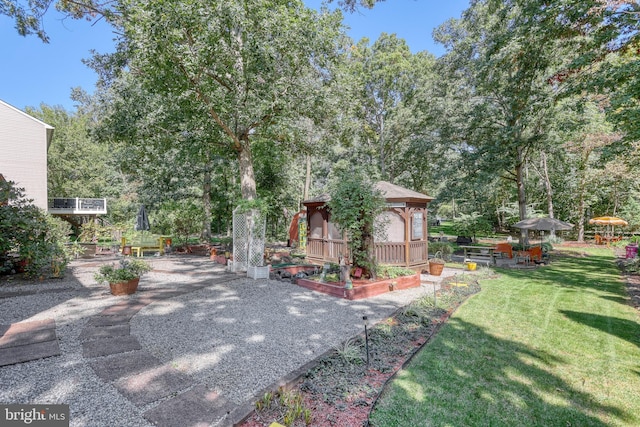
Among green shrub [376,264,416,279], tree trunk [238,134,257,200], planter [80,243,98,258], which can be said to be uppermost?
tree trunk [238,134,257,200]

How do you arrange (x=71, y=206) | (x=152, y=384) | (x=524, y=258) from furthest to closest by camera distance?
(x=71, y=206), (x=524, y=258), (x=152, y=384)

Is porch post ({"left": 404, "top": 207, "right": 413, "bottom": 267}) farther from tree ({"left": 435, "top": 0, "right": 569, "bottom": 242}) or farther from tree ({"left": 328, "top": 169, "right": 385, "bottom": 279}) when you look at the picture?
tree ({"left": 435, "top": 0, "right": 569, "bottom": 242})

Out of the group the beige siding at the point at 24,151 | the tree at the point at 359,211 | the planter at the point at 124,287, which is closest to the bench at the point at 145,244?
the beige siding at the point at 24,151

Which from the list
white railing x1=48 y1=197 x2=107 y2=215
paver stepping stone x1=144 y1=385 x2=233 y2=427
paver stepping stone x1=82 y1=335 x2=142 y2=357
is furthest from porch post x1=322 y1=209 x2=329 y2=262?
white railing x1=48 y1=197 x2=107 y2=215

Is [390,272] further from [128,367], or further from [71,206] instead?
[71,206]

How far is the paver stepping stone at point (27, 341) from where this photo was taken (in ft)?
11.8

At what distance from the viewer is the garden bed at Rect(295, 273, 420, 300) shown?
7.04 m

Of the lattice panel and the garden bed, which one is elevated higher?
the lattice panel

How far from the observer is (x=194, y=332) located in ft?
15.3

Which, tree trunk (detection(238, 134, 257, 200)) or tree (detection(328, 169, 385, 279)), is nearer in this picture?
tree (detection(328, 169, 385, 279))

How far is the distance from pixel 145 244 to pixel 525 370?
48.7ft

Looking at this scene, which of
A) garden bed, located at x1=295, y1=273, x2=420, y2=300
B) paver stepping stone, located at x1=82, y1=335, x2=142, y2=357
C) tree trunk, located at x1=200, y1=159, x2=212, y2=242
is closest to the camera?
paver stepping stone, located at x1=82, y1=335, x2=142, y2=357

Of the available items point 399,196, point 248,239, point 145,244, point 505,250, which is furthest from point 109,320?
point 505,250

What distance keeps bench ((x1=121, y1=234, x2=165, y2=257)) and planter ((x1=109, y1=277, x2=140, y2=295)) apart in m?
7.66
